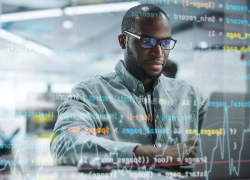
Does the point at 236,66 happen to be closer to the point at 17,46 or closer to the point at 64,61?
the point at 64,61

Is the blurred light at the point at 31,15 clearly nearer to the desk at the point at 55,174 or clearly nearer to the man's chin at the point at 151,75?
the man's chin at the point at 151,75

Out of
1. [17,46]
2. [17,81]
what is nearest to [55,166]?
[17,81]

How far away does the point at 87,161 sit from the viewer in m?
0.87

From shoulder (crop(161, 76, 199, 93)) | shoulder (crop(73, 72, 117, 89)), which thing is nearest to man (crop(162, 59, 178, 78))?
shoulder (crop(161, 76, 199, 93))

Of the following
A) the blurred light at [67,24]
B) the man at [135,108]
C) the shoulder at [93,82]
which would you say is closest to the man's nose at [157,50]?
the man at [135,108]

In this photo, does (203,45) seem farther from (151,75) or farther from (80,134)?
(80,134)

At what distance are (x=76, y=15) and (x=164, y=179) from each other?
83 centimetres

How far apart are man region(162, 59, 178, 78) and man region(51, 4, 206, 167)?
24 millimetres

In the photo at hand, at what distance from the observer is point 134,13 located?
93cm

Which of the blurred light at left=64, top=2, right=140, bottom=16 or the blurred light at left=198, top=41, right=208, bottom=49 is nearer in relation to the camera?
the blurred light at left=64, top=2, right=140, bottom=16

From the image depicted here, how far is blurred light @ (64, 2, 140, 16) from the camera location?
91 centimetres

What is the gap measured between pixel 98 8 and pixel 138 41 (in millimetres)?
241

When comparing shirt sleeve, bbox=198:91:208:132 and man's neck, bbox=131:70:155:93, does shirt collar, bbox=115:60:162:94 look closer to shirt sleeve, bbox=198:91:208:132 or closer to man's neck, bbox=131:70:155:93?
man's neck, bbox=131:70:155:93

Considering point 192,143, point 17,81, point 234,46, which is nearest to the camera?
point 17,81
